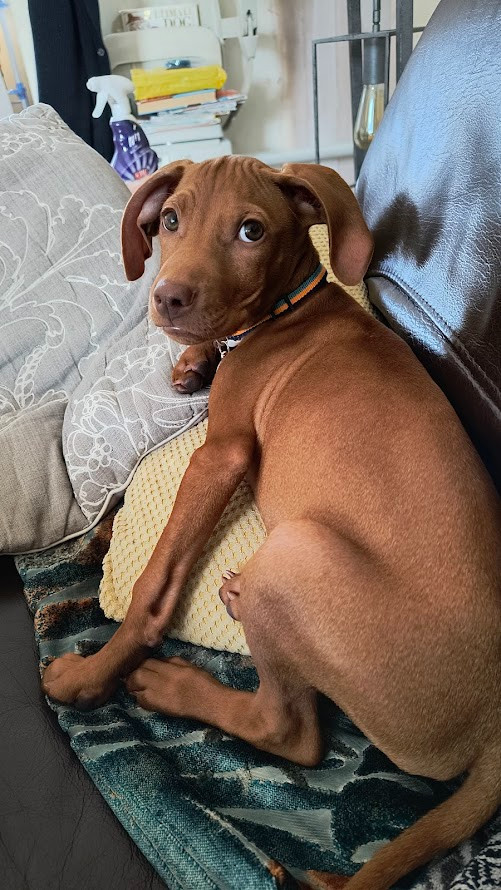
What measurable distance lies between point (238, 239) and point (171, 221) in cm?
18

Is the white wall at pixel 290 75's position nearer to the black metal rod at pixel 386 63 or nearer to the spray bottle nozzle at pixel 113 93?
the spray bottle nozzle at pixel 113 93

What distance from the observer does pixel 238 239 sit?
140 cm

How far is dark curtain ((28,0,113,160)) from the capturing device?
362cm

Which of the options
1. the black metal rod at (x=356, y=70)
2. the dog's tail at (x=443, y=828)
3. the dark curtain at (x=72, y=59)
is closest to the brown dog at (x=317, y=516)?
the dog's tail at (x=443, y=828)

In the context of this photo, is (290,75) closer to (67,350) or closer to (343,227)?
(67,350)

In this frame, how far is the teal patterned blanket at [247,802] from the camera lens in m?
0.92

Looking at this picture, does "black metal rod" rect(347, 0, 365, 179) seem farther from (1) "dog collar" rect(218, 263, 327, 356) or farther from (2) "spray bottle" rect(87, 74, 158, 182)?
(1) "dog collar" rect(218, 263, 327, 356)

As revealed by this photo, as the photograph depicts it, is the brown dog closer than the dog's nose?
Yes

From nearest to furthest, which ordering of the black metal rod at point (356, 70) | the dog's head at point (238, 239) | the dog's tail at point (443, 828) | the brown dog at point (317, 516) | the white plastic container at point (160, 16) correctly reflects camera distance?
1. the dog's tail at point (443, 828)
2. the brown dog at point (317, 516)
3. the dog's head at point (238, 239)
4. the black metal rod at point (356, 70)
5. the white plastic container at point (160, 16)

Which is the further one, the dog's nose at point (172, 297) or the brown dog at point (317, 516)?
the dog's nose at point (172, 297)

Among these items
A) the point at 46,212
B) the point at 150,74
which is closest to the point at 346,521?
the point at 46,212

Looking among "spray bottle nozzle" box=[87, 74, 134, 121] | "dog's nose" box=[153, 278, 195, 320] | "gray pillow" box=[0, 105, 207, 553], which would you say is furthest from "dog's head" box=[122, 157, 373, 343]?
"spray bottle nozzle" box=[87, 74, 134, 121]

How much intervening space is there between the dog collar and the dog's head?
19mm

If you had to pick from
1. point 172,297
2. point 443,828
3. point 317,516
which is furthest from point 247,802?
point 172,297
